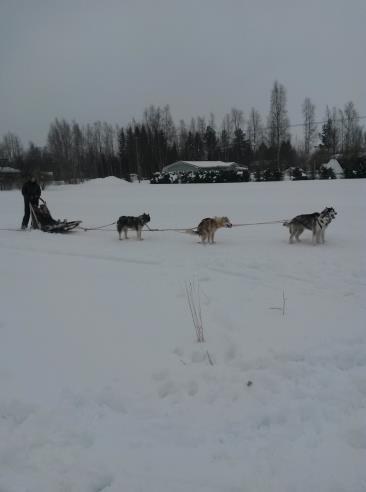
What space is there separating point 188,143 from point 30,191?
52.3 meters

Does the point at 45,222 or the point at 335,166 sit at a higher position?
the point at 335,166

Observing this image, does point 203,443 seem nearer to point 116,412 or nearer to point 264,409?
point 264,409

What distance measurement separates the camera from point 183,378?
336 cm

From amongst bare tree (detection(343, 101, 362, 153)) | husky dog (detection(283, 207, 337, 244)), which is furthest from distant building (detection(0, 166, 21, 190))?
bare tree (detection(343, 101, 362, 153))

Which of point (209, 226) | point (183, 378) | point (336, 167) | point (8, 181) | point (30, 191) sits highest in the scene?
point (8, 181)

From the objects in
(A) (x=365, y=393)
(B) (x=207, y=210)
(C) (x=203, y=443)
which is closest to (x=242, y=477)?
(C) (x=203, y=443)

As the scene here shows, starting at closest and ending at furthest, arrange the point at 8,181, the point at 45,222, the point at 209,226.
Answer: the point at 209,226 < the point at 45,222 < the point at 8,181

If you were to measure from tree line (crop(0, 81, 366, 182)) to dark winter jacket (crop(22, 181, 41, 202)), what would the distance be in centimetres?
4030

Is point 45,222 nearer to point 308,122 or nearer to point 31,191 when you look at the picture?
point 31,191

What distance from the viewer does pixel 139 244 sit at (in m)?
9.59

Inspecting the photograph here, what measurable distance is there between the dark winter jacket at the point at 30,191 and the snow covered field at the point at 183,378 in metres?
5.48

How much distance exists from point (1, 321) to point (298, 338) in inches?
144

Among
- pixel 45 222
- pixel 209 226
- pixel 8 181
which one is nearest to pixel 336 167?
pixel 209 226

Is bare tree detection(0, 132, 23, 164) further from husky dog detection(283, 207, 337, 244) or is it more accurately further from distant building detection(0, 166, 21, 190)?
husky dog detection(283, 207, 337, 244)
